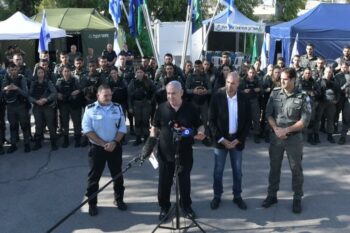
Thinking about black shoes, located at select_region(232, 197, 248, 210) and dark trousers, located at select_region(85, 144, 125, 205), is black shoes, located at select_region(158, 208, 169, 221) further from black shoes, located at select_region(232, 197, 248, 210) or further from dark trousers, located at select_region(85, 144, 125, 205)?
black shoes, located at select_region(232, 197, 248, 210)

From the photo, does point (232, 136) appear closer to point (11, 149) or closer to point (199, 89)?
point (199, 89)

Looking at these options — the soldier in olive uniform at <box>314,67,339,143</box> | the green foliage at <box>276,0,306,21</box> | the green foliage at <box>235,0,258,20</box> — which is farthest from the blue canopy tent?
the green foliage at <box>276,0,306,21</box>

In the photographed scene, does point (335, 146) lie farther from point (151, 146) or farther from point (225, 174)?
point (151, 146)

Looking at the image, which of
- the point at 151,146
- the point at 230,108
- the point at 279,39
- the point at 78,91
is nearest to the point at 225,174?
the point at 230,108

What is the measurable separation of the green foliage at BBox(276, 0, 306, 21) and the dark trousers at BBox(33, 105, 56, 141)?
85.9 feet

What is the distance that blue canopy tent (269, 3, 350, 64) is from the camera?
14.3 meters

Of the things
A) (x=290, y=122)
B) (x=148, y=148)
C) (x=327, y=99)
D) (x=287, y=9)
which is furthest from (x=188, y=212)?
(x=287, y=9)

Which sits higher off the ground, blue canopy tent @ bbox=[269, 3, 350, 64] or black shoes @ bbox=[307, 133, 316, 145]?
blue canopy tent @ bbox=[269, 3, 350, 64]

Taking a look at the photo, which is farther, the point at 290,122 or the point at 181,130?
the point at 290,122

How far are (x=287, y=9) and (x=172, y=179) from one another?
28.7 meters

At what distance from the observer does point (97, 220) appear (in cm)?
564

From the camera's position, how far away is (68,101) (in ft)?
28.9

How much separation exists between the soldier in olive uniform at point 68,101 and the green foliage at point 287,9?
25.8 m

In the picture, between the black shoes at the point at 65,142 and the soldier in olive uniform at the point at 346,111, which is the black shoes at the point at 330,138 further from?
the black shoes at the point at 65,142
